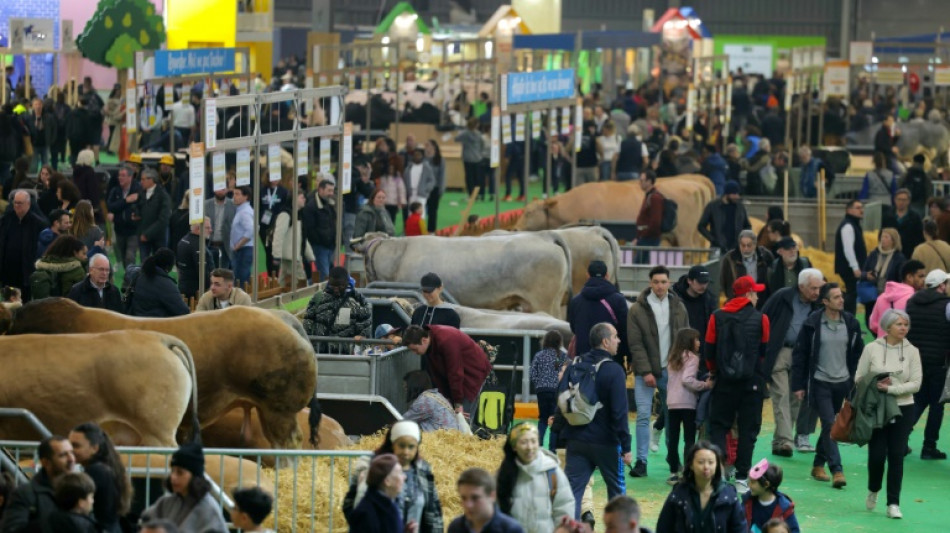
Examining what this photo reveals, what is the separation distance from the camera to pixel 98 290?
13.7m

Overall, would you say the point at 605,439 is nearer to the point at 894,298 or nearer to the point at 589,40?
the point at 894,298

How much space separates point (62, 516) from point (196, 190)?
7.95 metres

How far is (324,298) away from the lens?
14.4 m

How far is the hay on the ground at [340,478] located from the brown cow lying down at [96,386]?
0.82 meters

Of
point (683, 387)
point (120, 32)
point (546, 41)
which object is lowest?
point (683, 387)

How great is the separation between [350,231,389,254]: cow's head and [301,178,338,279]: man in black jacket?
359mm

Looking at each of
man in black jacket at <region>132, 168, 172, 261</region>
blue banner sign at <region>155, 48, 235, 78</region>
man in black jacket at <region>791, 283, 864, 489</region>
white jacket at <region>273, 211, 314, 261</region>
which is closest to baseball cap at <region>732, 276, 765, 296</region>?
man in black jacket at <region>791, 283, 864, 489</region>

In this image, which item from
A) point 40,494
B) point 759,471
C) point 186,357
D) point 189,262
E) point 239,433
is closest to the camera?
point 40,494

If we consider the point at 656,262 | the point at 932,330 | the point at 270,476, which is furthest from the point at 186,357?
the point at 656,262

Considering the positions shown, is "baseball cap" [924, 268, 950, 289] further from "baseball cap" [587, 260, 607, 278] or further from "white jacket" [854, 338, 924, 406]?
"baseball cap" [587, 260, 607, 278]

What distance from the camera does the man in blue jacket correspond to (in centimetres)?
1096

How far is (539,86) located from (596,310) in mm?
9444

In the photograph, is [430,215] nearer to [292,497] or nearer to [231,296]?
[231,296]

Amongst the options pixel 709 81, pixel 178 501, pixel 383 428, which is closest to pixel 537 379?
pixel 383 428
